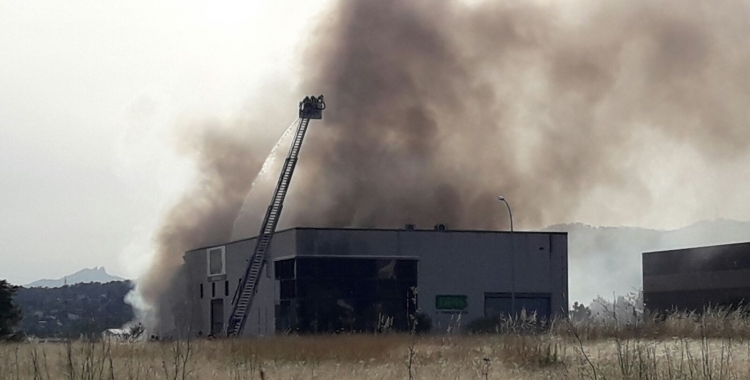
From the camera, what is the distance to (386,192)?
286 ft

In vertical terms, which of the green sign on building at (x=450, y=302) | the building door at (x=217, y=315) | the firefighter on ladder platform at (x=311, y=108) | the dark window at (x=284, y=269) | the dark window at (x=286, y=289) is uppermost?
the firefighter on ladder platform at (x=311, y=108)

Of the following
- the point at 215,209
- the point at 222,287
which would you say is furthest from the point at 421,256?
the point at 215,209

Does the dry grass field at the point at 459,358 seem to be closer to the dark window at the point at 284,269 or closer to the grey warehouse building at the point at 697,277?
the dark window at the point at 284,269

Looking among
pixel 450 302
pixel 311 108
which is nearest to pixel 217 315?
pixel 311 108

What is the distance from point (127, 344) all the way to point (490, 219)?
63.6 m

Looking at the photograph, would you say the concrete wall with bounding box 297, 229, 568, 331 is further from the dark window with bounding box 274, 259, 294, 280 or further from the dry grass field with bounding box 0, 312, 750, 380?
the dry grass field with bounding box 0, 312, 750, 380

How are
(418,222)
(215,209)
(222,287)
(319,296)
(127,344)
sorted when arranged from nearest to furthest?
(127,344)
(319,296)
(222,287)
(418,222)
(215,209)

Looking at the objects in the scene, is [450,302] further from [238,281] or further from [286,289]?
[238,281]

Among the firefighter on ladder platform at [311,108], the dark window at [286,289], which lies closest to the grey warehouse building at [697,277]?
the dark window at [286,289]

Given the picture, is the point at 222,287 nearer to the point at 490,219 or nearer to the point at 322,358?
the point at 490,219

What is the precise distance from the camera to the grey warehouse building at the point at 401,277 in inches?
2616

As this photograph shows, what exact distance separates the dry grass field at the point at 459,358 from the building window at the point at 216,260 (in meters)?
48.3

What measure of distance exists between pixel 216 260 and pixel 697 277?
118ft

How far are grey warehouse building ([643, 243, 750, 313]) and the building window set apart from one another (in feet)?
101
